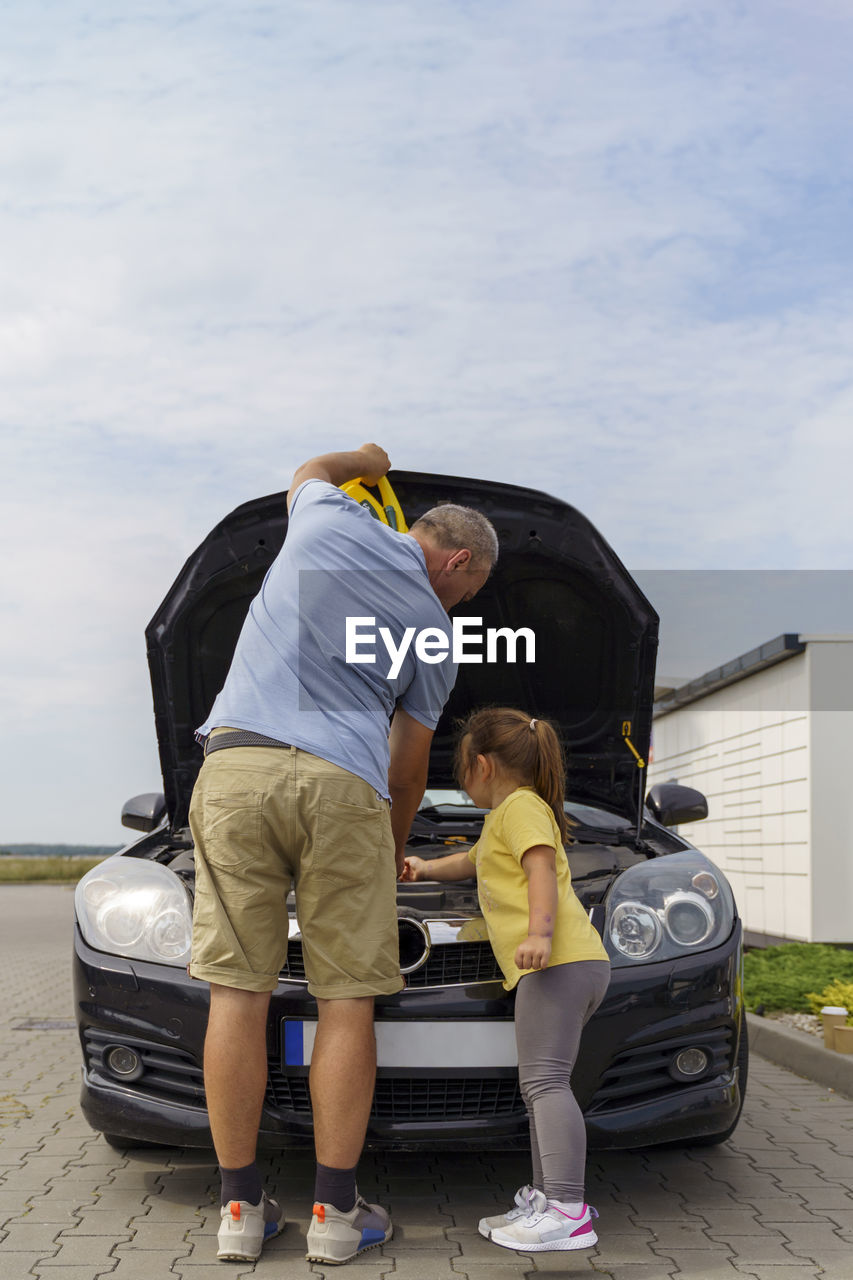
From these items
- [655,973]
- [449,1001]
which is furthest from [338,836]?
[655,973]

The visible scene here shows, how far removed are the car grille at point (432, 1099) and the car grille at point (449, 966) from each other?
0.25m

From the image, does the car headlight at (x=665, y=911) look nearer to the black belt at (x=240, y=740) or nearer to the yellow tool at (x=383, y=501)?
the black belt at (x=240, y=740)

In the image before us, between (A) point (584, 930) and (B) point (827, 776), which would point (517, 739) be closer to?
(A) point (584, 930)

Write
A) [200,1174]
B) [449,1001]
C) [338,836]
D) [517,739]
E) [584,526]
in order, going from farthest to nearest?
[584,526] < [200,1174] < [517,739] < [449,1001] < [338,836]

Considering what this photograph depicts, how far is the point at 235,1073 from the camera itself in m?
3.09

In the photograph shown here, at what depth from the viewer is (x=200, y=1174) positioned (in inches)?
156

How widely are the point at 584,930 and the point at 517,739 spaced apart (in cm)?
57

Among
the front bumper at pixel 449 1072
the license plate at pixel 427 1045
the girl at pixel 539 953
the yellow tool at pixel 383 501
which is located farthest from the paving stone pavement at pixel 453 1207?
the yellow tool at pixel 383 501

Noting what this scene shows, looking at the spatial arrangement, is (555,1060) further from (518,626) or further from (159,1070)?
(518,626)

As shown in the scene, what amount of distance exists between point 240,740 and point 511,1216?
4.62ft

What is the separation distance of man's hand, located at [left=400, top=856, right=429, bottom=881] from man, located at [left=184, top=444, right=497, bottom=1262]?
56cm

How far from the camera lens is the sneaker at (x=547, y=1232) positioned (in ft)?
10.1

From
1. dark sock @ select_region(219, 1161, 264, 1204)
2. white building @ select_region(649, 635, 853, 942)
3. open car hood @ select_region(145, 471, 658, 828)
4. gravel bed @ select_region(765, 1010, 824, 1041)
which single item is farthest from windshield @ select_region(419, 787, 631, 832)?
white building @ select_region(649, 635, 853, 942)

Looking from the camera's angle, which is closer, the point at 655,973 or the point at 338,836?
the point at 338,836
